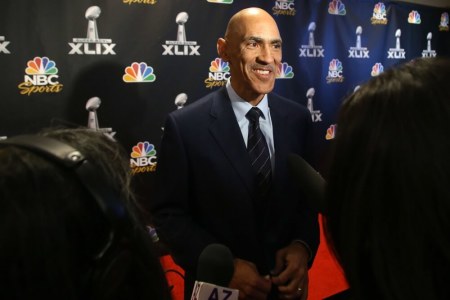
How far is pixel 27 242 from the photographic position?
15.2 inches

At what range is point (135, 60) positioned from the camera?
7.91ft

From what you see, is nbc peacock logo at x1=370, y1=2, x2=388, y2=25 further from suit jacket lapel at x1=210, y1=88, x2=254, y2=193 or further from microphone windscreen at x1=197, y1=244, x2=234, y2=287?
microphone windscreen at x1=197, y1=244, x2=234, y2=287

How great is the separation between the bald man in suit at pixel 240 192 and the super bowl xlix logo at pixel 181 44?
1203 mm

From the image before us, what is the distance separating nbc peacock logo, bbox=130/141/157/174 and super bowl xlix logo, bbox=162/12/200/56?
605 mm

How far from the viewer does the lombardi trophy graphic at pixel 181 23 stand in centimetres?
255

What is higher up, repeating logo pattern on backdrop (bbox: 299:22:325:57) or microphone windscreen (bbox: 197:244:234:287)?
repeating logo pattern on backdrop (bbox: 299:22:325:57)

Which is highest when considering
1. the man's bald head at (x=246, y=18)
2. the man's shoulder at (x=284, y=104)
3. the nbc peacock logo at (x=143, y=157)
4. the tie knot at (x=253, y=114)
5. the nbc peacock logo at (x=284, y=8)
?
the nbc peacock logo at (x=284, y=8)

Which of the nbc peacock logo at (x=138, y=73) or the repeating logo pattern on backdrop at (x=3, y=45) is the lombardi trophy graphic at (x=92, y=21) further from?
the repeating logo pattern on backdrop at (x=3, y=45)

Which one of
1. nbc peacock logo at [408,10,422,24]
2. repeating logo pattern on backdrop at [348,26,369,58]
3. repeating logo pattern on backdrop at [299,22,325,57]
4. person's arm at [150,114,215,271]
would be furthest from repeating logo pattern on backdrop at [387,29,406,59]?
person's arm at [150,114,215,271]

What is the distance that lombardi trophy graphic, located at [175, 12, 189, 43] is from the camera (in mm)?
2547

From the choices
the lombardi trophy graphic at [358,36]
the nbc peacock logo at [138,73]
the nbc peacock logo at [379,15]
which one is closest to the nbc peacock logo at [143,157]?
the nbc peacock logo at [138,73]

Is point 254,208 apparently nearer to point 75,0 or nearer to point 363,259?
point 363,259

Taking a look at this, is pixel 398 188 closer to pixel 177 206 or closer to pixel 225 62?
pixel 177 206

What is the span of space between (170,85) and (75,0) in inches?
28.7
